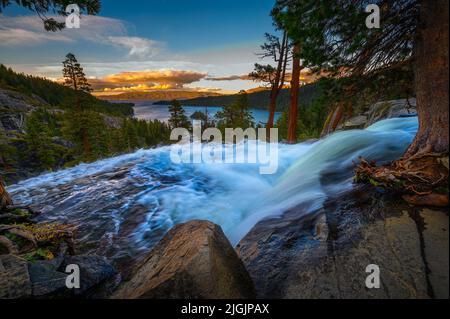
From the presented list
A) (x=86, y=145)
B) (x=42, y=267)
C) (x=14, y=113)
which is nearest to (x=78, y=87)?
(x=86, y=145)

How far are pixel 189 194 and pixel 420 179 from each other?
22.6 ft

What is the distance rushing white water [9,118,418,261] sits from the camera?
550 centimetres

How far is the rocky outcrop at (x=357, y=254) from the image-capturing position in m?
2.39

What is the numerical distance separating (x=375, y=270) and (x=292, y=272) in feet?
3.13

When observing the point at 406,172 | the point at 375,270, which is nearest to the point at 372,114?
the point at 406,172

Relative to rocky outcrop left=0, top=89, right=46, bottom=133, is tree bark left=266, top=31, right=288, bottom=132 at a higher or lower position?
higher

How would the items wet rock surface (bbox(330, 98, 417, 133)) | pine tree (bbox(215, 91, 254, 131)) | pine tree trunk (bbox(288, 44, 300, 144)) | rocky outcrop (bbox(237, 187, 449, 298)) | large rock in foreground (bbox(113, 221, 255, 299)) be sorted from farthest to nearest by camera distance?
pine tree (bbox(215, 91, 254, 131)) → pine tree trunk (bbox(288, 44, 300, 144)) → wet rock surface (bbox(330, 98, 417, 133)) → large rock in foreground (bbox(113, 221, 255, 299)) → rocky outcrop (bbox(237, 187, 449, 298))

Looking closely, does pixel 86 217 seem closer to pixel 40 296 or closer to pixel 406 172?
pixel 40 296

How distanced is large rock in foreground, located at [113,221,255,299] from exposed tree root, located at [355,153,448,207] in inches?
109

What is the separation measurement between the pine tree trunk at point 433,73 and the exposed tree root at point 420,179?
0.57ft
